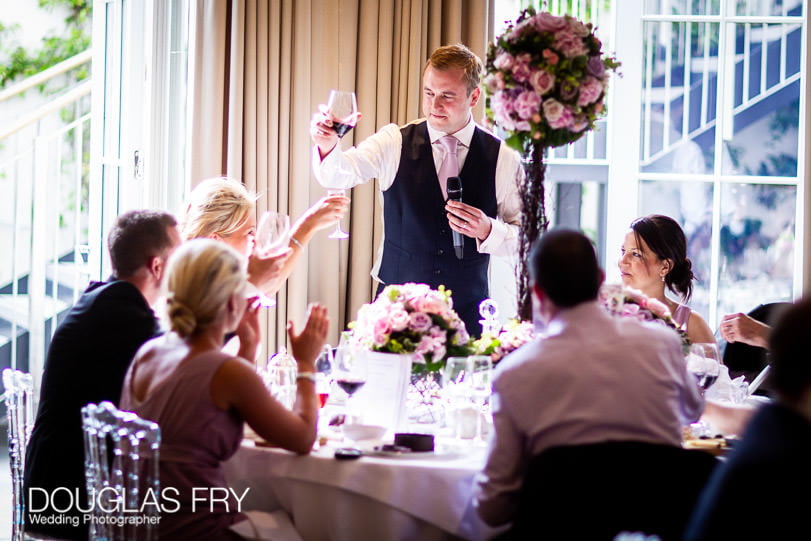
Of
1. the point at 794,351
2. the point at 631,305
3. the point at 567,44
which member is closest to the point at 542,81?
the point at 567,44

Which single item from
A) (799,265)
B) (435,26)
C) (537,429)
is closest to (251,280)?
(537,429)

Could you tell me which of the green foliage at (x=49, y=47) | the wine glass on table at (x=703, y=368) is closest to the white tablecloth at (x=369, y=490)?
the wine glass on table at (x=703, y=368)

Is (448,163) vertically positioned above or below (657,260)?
above

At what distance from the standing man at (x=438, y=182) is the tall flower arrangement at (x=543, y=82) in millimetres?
1032

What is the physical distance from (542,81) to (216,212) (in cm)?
127

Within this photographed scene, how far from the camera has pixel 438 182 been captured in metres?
3.92

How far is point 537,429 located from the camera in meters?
1.93


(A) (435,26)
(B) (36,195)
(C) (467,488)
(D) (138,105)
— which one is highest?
(A) (435,26)

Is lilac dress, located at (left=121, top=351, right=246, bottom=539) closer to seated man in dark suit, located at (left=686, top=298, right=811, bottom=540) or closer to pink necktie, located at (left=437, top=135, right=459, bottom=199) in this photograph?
seated man in dark suit, located at (left=686, top=298, right=811, bottom=540)

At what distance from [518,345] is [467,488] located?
623 mm

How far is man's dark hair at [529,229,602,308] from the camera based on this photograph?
200 cm

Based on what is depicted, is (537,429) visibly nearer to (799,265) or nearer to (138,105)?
(138,105)

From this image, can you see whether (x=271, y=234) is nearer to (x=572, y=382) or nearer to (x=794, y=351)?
(x=572, y=382)

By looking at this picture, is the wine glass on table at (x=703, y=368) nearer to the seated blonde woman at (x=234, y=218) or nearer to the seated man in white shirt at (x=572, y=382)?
the seated man in white shirt at (x=572, y=382)
